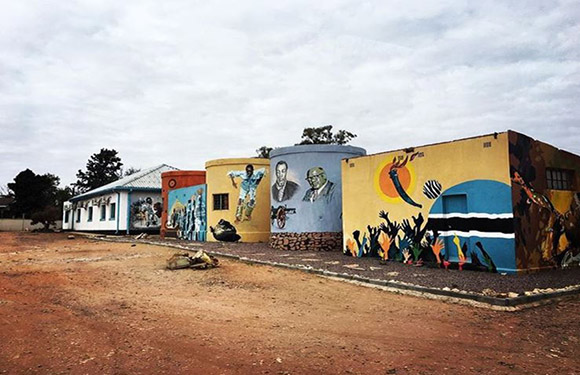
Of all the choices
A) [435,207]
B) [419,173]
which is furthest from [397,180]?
[435,207]

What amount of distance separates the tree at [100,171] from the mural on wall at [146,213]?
30371 millimetres

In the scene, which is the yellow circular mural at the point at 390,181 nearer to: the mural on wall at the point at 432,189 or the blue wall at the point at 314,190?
the mural on wall at the point at 432,189

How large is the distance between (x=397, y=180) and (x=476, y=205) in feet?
9.58

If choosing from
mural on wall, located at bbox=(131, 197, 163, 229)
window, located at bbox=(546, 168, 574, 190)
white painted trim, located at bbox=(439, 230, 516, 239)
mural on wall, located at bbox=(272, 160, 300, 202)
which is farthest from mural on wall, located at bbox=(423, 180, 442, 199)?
mural on wall, located at bbox=(131, 197, 163, 229)

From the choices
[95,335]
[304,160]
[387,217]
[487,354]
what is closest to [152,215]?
[304,160]

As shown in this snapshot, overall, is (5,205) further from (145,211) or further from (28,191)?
(145,211)

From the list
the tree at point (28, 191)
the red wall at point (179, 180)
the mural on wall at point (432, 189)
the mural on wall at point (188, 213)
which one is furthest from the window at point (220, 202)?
the tree at point (28, 191)

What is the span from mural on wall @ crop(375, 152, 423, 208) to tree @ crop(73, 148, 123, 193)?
52575 mm

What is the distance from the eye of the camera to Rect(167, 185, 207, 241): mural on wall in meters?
24.9

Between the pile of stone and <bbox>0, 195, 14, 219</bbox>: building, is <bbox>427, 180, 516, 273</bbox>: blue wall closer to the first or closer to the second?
the pile of stone

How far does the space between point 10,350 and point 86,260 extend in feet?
32.6

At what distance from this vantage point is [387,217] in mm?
14547

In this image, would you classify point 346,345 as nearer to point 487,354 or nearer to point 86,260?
point 487,354

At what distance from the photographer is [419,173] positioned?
13.5m
